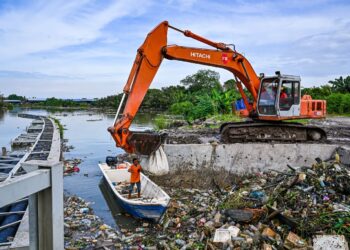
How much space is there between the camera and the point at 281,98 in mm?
11375

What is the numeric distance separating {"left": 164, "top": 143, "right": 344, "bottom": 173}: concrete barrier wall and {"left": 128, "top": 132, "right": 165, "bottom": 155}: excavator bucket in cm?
104

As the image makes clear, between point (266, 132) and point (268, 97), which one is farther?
point (266, 132)

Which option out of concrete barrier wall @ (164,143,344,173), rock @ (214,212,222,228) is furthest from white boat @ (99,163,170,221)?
concrete barrier wall @ (164,143,344,173)

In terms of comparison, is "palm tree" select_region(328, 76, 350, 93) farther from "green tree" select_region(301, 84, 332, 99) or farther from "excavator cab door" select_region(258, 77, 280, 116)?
"excavator cab door" select_region(258, 77, 280, 116)

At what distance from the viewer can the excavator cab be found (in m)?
11.2

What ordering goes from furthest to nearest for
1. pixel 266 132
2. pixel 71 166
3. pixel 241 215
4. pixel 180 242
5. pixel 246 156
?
pixel 71 166, pixel 266 132, pixel 246 156, pixel 241 215, pixel 180 242

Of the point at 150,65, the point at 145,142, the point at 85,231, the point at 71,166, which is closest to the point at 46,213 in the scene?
the point at 85,231

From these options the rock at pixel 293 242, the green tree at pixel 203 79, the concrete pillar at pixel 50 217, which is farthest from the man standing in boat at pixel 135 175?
the green tree at pixel 203 79

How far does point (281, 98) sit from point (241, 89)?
1.38 meters

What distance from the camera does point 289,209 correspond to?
6742 millimetres

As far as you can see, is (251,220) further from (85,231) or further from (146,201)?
(85,231)

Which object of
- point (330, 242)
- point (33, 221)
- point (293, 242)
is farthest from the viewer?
point (293, 242)

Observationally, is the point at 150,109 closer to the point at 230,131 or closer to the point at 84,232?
the point at 230,131

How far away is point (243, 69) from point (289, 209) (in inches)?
232
